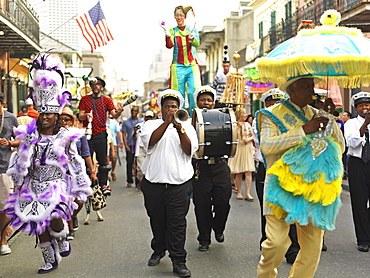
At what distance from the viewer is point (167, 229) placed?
19.7 feet

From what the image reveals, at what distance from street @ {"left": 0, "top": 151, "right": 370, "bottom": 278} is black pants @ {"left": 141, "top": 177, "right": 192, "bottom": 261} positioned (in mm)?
314

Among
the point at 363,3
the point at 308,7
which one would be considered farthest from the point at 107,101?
the point at 308,7

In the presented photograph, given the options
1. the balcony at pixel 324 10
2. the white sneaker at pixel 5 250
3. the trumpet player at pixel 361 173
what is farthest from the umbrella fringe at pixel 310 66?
the balcony at pixel 324 10

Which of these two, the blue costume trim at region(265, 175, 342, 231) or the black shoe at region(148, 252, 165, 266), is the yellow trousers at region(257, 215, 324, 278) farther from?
the black shoe at region(148, 252, 165, 266)

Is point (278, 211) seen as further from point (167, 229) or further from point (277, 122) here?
point (167, 229)

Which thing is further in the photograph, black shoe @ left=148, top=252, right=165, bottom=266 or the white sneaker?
the white sneaker

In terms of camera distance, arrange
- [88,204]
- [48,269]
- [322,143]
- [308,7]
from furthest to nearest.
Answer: [308,7]
[88,204]
[48,269]
[322,143]

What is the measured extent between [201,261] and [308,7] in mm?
17332

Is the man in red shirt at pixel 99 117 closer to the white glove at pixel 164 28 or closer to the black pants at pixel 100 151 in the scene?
the black pants at pixel 100 151

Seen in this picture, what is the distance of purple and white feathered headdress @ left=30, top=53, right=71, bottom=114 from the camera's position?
19.0 ft

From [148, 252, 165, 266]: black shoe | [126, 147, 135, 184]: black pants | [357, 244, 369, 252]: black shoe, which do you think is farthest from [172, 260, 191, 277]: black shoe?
[126, 147, 135, 184]: black pants

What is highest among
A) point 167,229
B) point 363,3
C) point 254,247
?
point 363,3

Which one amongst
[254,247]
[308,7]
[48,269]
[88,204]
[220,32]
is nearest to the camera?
[48,269]

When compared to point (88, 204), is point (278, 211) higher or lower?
higher
